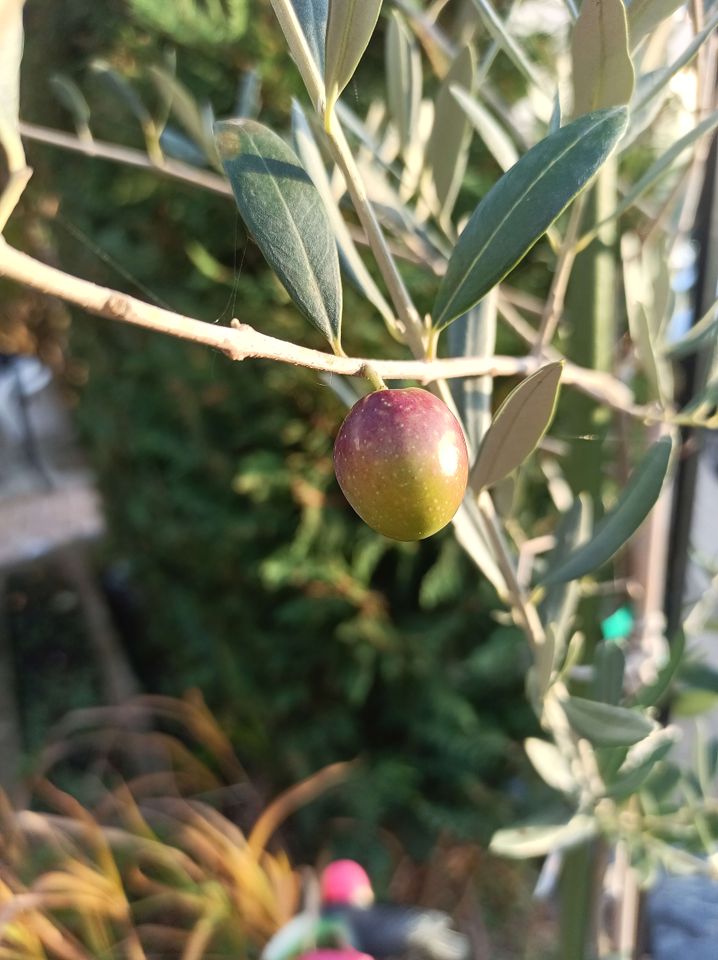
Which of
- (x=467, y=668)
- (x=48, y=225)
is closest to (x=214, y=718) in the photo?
(x=467, y=668)

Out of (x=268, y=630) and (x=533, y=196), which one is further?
(x=268, y=630)

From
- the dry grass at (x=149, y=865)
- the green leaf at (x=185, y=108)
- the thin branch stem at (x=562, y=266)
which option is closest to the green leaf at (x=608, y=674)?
the thin branch stem at (x=562, y=266)

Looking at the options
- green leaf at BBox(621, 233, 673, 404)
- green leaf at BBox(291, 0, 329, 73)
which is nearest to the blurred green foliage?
green leaf at BBox(621, 233, 673, 404)

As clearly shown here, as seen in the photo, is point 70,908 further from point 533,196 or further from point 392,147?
point 533,196

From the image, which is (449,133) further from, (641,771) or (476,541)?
(641,771)

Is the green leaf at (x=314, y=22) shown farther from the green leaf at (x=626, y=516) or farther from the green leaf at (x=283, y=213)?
the green leaf at (x=626, y=516)

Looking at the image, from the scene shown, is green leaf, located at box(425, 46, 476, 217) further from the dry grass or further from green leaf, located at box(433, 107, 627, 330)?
the dry grass

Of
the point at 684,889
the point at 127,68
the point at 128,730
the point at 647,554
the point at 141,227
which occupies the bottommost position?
the point at 128,730
